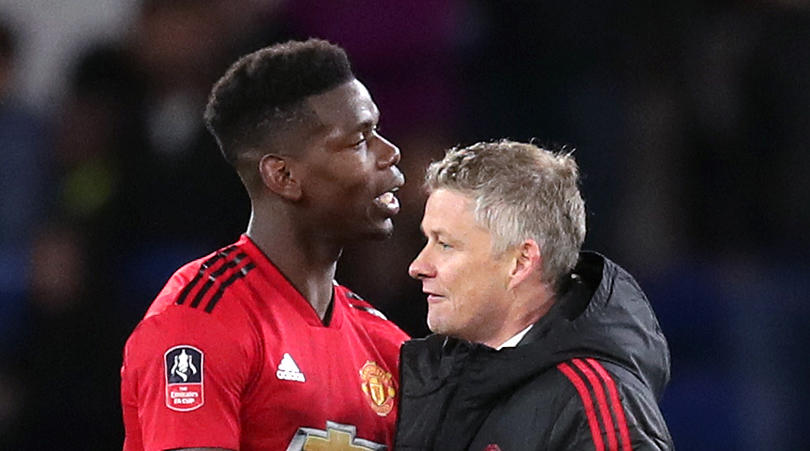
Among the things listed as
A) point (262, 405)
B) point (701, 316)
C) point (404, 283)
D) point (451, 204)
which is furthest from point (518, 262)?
point (701, 316)

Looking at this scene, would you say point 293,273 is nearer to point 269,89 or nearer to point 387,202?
point 387,202

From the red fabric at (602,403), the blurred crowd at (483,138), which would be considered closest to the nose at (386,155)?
the red fabric at (602,403)

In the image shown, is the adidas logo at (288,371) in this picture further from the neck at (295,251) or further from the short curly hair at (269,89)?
the short curly hair at (269,89)

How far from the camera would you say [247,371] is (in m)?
3.41

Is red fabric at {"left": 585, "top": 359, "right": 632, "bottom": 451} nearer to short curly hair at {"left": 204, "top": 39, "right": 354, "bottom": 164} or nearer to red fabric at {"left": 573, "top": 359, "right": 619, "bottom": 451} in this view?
red fabric at {"left": 573, "top": 359, "right": 619, "bottom": 451}

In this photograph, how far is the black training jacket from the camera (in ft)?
10.0

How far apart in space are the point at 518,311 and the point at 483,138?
332 centimetres

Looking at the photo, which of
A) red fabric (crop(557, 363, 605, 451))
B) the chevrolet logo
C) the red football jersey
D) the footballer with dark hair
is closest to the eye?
the footballer with dark hair

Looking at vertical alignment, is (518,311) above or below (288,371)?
above

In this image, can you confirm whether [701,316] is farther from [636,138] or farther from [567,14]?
[567,14]

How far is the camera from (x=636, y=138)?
21.9 feet

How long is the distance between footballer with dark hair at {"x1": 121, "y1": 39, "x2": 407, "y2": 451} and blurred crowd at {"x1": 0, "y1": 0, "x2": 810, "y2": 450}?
1.82 metres

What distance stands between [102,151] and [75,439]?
1312 millimetres

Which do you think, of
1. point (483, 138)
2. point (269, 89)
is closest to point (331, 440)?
point (269, 89)
